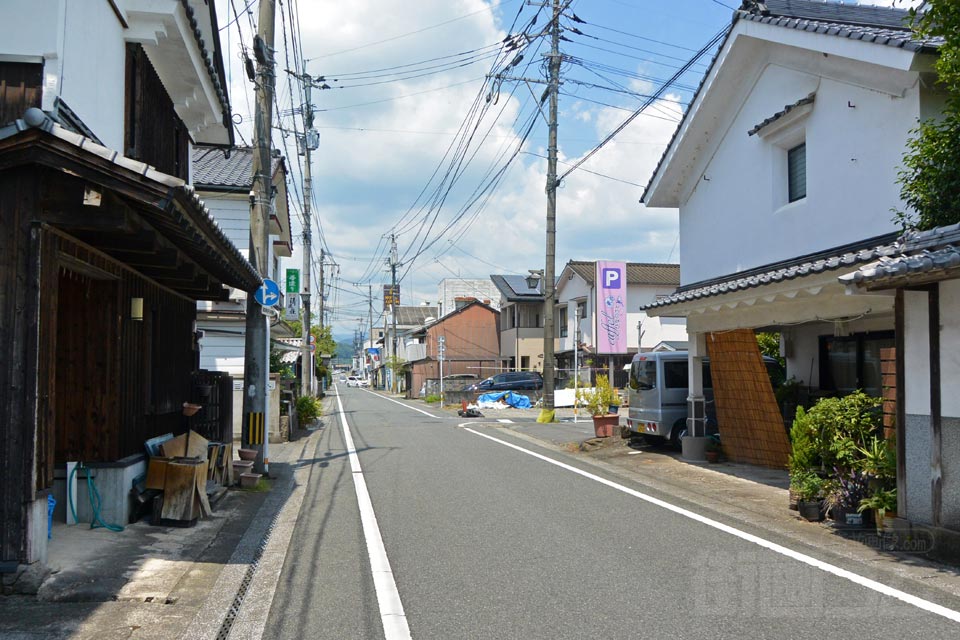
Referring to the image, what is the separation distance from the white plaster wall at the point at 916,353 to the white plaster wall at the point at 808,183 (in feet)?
7.91

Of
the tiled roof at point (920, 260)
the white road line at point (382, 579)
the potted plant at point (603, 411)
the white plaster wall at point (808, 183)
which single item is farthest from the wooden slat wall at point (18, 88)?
the potted plant at point (603, 411)

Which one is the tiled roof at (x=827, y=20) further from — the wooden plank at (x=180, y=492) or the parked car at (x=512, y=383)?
the parked car at (x=512, y=383)

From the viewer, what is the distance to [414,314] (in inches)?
3942

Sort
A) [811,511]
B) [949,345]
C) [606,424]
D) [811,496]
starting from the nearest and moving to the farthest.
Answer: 1. [949,345]
2. [811,511]
3. [811,496]
4. [606,424]

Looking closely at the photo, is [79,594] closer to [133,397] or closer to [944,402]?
[133,397]

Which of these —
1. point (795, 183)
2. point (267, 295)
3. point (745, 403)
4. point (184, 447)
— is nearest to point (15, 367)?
point (184, 447)

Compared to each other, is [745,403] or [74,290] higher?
[74,290]

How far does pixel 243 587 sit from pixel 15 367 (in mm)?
2631

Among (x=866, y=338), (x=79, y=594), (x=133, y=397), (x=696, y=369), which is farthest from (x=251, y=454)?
(x=866, y=338)

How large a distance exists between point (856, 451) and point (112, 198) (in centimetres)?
840

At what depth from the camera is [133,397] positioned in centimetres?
887

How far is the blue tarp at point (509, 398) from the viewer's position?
37469 mm

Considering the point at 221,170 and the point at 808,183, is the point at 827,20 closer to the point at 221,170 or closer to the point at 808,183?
the point at 808,183

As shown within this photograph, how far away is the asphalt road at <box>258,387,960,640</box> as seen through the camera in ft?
17.4
